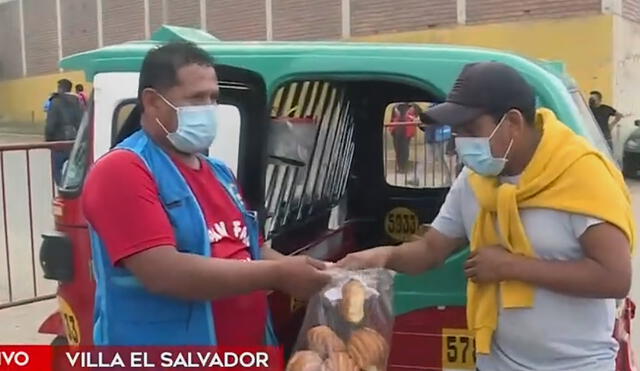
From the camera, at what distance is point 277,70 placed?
2963mm

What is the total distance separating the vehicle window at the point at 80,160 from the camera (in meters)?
3.19

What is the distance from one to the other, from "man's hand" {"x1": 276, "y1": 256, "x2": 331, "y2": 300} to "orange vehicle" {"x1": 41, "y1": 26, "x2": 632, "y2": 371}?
2.18 ft

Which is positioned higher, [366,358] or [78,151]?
[78,151]

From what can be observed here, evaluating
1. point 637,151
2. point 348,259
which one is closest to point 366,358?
point 348,259

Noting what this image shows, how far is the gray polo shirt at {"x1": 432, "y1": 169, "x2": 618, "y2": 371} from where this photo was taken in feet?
7.39

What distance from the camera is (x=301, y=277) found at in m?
2.22

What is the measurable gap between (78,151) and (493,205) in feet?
5.65

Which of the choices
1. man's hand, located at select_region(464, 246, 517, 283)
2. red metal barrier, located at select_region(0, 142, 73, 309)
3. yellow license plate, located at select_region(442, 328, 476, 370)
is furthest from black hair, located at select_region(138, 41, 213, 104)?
red metal barrier, located at select_region(0, 142, 73, 309)

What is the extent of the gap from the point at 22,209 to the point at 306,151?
7.39 m

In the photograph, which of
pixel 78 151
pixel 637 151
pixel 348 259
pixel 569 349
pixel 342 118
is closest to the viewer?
pixel 569 349

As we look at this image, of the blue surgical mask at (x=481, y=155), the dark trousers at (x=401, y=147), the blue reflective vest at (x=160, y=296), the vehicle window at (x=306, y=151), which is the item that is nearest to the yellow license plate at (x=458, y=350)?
the blue surgical mask at (x=481, y=155)

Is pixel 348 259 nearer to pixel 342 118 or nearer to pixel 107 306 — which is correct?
pixel 107 306

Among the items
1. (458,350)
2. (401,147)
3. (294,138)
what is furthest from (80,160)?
(401,147)

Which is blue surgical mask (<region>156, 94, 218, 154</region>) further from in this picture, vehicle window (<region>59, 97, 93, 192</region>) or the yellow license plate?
the yellow license plate
